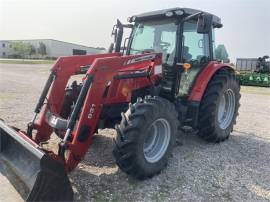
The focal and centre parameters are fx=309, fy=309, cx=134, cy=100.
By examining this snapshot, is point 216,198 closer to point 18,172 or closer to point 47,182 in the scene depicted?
point 47,182

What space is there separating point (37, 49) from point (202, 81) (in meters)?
79.8

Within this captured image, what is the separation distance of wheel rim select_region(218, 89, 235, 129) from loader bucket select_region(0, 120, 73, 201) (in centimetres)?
378

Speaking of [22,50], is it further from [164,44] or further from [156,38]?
[164,44]

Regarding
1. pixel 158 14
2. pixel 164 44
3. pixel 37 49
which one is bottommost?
pixel 164 44

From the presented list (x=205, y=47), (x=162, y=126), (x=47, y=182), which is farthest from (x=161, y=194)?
(x=205, y=47)

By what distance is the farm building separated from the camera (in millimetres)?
72938

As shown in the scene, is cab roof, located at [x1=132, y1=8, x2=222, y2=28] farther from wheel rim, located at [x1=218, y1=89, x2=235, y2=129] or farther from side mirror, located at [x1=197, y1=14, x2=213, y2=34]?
wheel rim, located at [x1=218, y1=89, x2=235, y2=129]

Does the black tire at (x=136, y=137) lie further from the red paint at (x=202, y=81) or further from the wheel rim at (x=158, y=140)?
the red paint at (x=202, y=81)

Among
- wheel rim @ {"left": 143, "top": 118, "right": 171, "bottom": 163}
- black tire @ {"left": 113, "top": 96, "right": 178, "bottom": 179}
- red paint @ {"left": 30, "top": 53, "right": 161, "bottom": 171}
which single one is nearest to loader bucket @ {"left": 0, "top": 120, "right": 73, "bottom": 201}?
red paint @ {"left": 30, "top": 53, "right": 161, "bottom": 171}

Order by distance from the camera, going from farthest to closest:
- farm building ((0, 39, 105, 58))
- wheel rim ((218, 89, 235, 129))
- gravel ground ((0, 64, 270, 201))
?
farm building ((0, 39, 105, 58))
wheel rim ((218, 89, 235, 129))
gravel ground ((0, 64, 270, 201))

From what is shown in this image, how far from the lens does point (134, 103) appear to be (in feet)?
14.9

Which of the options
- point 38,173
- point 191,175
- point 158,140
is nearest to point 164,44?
point 158,140

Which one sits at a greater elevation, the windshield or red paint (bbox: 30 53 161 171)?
the windshield

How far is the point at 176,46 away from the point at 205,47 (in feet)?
3.19
